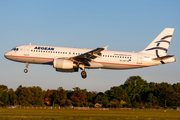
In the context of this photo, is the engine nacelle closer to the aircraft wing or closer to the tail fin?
the aircraft wing

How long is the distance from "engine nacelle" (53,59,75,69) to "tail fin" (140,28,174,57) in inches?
569

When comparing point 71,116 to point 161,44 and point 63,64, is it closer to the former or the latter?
point 63,64

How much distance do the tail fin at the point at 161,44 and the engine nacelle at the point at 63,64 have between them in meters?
14.4

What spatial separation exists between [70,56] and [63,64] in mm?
2545

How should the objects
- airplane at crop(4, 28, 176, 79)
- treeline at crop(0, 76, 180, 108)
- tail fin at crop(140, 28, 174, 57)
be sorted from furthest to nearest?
1. treeline at crop(0, 76, 180, 108)
2. tail fin at crop(140, 28, 174, 57)
3. airplane at crop(4, 28, 176, 79)

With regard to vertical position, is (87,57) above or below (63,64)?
above

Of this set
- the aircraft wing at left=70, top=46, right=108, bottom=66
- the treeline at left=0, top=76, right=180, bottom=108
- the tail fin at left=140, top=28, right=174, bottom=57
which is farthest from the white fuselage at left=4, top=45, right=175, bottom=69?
the treeline at left=0, top=76, right=180, bottom=108

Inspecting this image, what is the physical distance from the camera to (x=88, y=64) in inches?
1770

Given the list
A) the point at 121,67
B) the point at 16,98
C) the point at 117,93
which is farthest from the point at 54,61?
the point at 117,93

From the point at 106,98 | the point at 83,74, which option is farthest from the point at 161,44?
the point at 106,98

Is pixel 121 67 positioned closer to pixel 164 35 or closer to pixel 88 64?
pixel 88 64

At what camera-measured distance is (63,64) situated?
42.9 m

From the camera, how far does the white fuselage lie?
147 ft

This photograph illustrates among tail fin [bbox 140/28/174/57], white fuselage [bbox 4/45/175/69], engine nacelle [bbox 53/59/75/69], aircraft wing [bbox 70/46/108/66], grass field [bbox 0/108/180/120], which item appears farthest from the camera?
tail fin [bbox 140/28/174/57]
